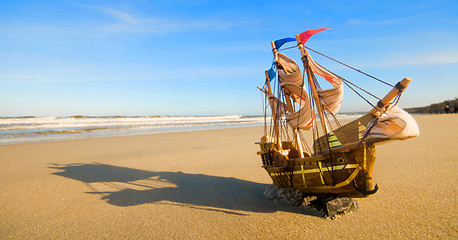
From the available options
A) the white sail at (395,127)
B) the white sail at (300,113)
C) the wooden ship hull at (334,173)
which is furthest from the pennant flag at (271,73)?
the white sail at (395,127)

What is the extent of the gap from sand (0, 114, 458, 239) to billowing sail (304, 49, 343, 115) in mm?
2580

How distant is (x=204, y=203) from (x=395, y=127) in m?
4.77

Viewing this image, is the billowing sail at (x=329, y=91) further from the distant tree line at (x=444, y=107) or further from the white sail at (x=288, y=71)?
the distant tree line at (x=444, y=107)

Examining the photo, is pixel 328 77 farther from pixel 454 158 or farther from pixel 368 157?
pixel 454 158

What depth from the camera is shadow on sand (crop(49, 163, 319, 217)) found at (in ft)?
21.7

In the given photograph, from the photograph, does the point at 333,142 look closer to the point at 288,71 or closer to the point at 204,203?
the point at 288,71

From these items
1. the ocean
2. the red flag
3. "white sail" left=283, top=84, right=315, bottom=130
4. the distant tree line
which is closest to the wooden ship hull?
"white sail" left=283, top=84, right=315, bottom=130

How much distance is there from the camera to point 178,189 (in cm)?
821

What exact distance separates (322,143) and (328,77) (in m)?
2.41

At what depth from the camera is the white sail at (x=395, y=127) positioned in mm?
4605

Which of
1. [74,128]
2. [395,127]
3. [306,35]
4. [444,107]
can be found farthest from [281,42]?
[444,107]

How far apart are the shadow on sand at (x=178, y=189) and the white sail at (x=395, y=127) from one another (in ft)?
7.22

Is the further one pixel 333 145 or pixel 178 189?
pixel 178 189

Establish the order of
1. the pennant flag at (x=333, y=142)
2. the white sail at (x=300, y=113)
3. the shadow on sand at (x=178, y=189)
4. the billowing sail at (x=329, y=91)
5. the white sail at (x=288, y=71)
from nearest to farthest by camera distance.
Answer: the pennant flag at (x=333, y=142)
the shadow on sand at (x=178, y=189)
the billowing sail at (x=329, y=91)
the white sail at (x=300, y=113)
the white sail at (x=288, y=71)
